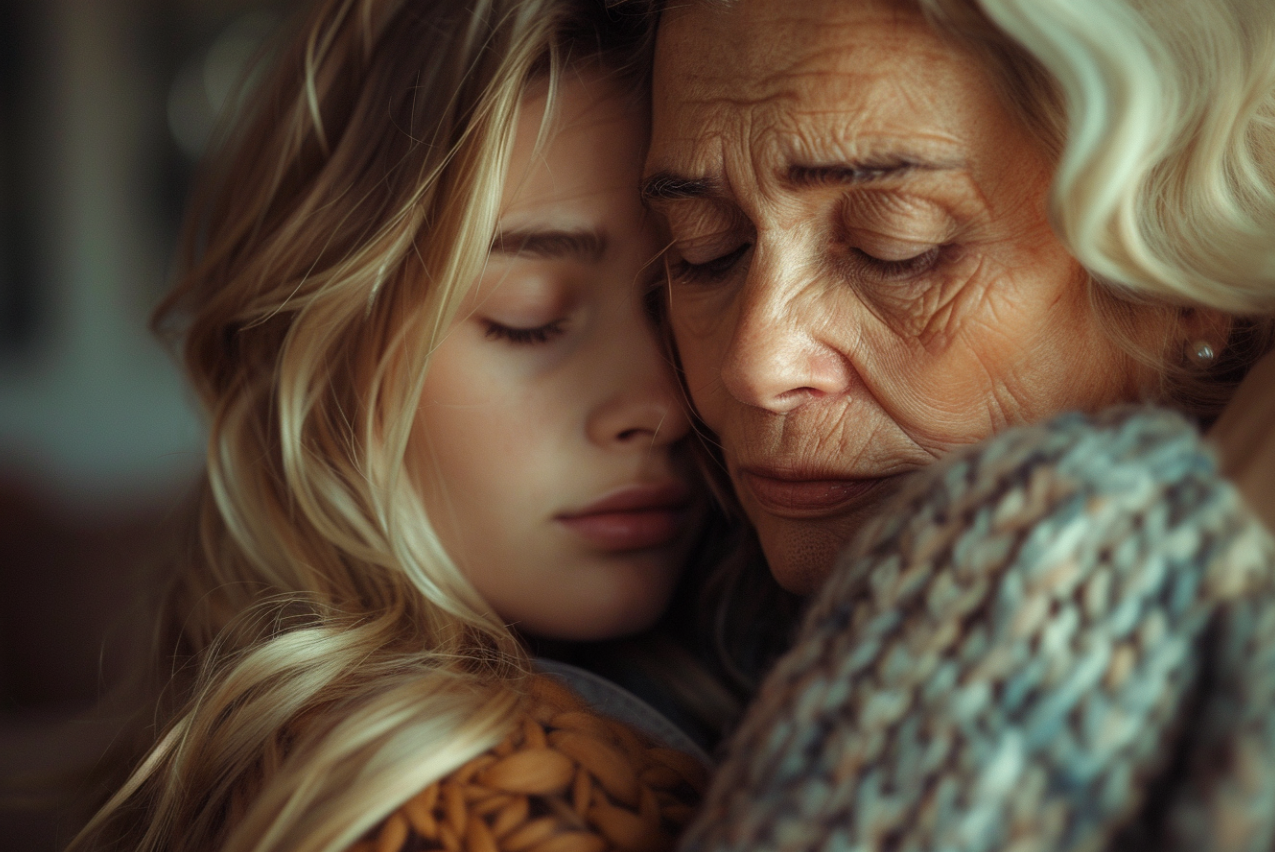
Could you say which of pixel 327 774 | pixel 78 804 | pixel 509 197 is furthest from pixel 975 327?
pixel 78 804

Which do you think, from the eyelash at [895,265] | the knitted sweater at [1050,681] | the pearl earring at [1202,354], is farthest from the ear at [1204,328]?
the knitted sweater at [1050,681]

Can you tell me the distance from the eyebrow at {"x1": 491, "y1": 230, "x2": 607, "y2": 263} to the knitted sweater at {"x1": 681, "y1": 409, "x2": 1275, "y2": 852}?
2.05 feet

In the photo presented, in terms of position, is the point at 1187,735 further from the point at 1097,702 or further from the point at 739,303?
the point at 739,303

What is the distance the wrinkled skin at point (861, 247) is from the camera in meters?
0.80

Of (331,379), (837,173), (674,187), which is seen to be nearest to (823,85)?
(837,173)

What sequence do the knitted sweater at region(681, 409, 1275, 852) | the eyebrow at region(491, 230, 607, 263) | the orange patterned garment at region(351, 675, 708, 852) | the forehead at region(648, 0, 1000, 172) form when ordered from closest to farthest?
the knitted sweater at region(681, 409, 1275, 852), the orange patterned garment at region(351, 675, 708, 852), the forehead at region(648, 0, 1000, 172), the eyebrow at region(491, 230, 607, 263)

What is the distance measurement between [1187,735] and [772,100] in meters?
0.61

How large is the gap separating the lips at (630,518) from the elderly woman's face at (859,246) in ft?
0.73

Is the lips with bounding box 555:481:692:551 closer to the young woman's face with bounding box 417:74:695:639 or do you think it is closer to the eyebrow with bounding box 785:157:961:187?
the young woman's face with bounding box 417:74:695:639

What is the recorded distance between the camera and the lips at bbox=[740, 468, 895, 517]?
0.95 meters

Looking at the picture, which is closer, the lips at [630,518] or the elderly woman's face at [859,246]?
the elderly woman's face at [859,246]

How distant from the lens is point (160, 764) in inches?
38.7

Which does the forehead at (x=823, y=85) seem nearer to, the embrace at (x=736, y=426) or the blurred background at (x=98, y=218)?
the embrace at (x=736, y=426)

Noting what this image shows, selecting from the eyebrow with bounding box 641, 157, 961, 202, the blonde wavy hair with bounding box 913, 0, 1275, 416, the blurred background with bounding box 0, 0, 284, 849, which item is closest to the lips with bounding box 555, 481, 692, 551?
the eyebrow with bounding box 641, 157, 961, 202
